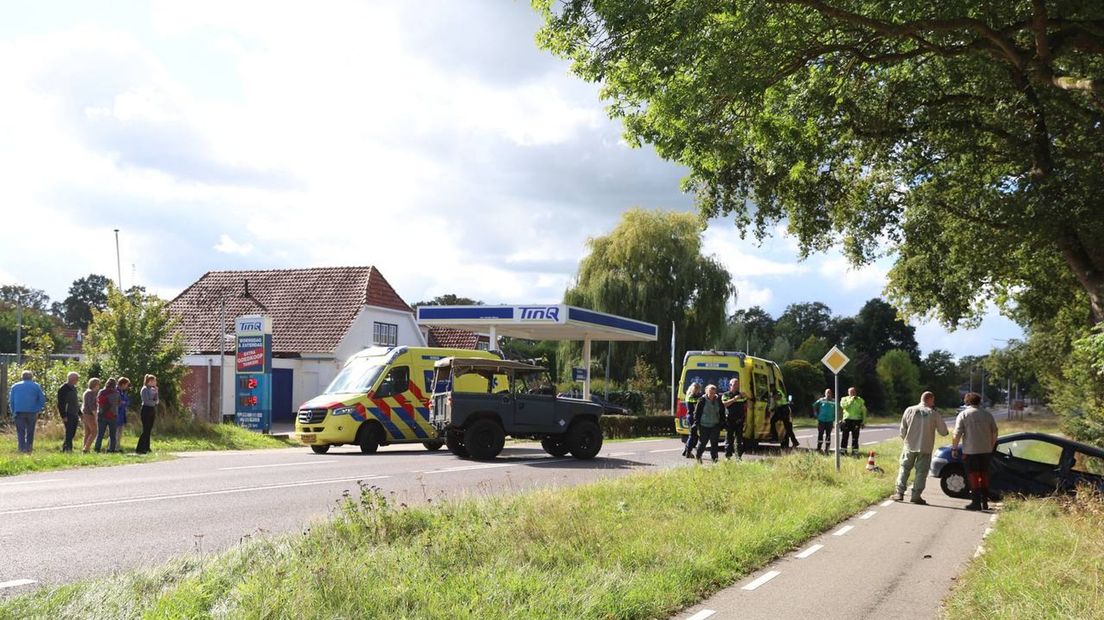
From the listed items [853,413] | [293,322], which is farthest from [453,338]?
[853,413]

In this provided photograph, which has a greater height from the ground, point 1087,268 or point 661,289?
point 661,289

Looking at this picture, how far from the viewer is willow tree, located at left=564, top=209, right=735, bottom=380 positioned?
49.3 metres

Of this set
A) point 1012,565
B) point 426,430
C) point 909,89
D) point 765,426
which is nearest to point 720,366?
point 765,426

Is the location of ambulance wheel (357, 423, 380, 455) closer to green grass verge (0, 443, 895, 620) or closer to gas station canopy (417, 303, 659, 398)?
green grass verge (0, 443, 895, 620)

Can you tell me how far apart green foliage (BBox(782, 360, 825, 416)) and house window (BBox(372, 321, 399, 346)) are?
2926cm

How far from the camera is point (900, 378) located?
93.3 metres

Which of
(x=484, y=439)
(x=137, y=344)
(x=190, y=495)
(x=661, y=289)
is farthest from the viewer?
(x=661, y=289)

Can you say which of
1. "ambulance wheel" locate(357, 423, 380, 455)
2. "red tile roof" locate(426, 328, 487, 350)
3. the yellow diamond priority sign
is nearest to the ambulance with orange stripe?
"ambulance wheel" locate(357, 423, 380, 455)

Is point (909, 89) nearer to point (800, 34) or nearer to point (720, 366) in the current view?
point (800, 34)

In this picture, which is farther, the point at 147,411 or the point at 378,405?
the point at 378,405

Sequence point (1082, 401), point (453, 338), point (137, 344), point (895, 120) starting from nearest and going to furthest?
point (895, 120), point (137, 344), point (1082, 401), point (453, 338)

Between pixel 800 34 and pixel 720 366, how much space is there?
13.8 metres

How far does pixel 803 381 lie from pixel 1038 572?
58020mm

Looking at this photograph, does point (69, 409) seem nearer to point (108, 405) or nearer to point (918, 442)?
point (108, 405)
